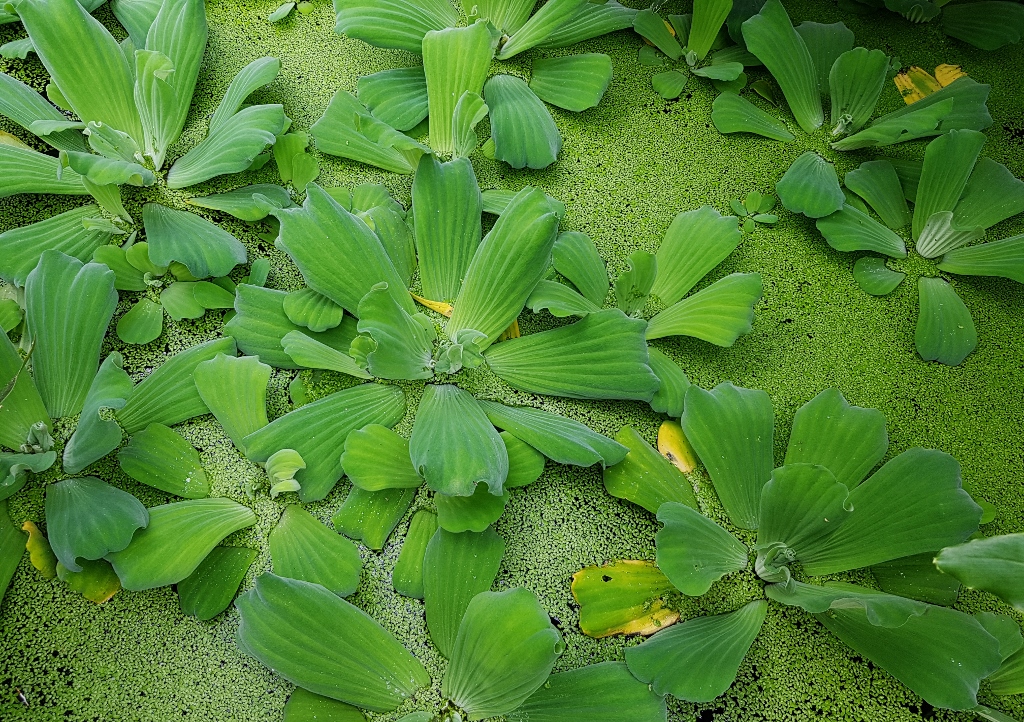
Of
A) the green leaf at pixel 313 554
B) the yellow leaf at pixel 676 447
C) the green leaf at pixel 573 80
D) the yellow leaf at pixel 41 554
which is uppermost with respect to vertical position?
the green leaf at pixel 573 80

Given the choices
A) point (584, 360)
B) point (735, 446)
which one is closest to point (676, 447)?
point (735, 446)

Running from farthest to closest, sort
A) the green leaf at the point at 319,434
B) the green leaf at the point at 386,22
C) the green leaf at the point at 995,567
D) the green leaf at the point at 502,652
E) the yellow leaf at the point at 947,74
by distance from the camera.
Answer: the yellow leaf at the point at 947,74
the green leaf at the point at 386,22
the green leaf at the point at 319,434
the green leaf at the point at 502,652
the green leaf at the point at 995,567

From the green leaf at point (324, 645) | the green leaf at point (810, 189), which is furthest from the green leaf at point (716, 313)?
the green leaf at point (324, 645)

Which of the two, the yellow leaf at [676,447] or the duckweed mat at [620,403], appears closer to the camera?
the duckweed mat at [620,403]

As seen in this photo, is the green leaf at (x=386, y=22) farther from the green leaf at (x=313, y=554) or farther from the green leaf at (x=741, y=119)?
the green leaf at (x=313, y=554)

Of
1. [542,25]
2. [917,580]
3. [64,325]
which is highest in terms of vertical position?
[542,25]

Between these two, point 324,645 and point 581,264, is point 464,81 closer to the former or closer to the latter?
point 581,264

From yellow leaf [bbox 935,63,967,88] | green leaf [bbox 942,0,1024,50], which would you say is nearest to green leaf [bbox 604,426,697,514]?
yellow leaf [bbox 935,63,967,88]
